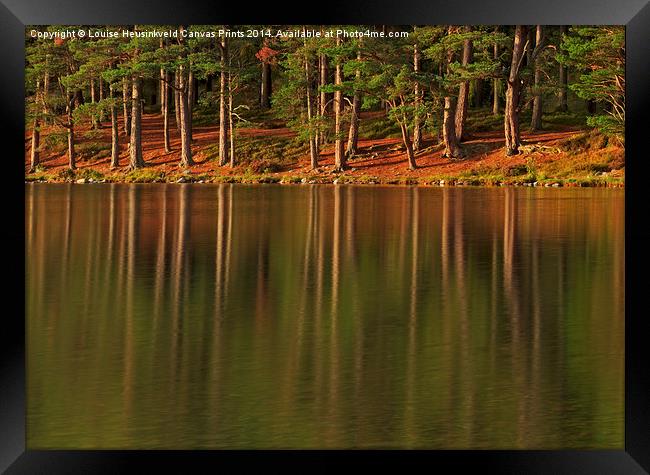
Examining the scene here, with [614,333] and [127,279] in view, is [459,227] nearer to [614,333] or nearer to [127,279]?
[127,279]

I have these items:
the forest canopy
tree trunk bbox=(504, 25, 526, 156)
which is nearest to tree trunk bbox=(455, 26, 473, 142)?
the forest canopy

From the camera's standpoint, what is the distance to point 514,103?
46.5 m

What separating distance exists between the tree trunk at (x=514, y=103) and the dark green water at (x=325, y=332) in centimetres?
1860

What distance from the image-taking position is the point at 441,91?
47.3 m

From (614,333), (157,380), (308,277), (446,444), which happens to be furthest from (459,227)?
(446,444)

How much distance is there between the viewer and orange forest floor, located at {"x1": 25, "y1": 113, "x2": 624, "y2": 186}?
44.1 m

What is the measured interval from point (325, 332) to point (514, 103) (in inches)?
1392

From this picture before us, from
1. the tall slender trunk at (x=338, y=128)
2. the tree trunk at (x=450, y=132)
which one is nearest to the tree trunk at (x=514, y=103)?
the tree trunk at (x=450, y=132)

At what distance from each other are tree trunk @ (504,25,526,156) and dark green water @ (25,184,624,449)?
1860cm

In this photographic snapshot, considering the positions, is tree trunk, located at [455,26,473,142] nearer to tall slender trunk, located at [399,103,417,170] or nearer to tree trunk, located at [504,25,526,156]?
tree trunk, located at [504,25,526,156]

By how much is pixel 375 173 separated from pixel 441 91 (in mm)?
3965

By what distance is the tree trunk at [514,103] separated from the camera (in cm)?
4559

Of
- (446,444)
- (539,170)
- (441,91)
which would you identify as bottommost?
(446,444)
